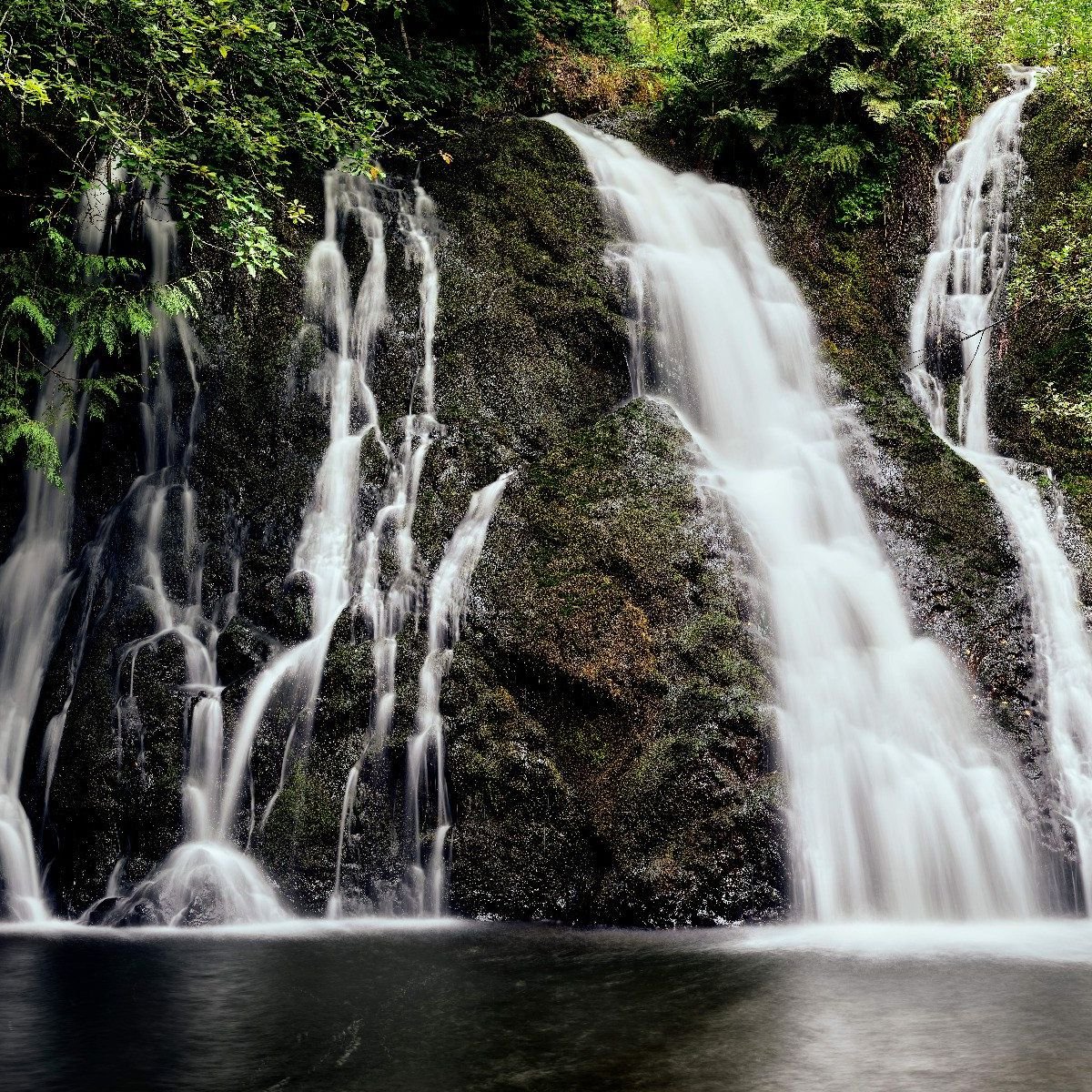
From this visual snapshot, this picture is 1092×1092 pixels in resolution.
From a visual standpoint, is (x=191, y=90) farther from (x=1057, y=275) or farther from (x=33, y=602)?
(x=1057, y=275)

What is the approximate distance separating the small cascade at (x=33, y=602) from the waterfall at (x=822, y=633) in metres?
5.66

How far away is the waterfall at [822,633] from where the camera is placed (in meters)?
6.23

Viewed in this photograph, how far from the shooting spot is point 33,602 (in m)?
8.67

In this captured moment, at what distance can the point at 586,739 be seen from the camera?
6738 mm

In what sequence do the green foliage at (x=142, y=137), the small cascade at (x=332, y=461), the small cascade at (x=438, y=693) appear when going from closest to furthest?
the small cascade at (x=438, y=693) → the green foliage at (x=142, y=137) → the small cascade at (x=332, y=461)

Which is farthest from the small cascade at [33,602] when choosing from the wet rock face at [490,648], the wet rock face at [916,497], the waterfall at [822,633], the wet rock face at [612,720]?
the wet rock face at [916,497]

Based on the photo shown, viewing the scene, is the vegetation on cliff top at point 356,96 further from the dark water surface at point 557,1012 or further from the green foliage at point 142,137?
the dark water surface at point 557,1012

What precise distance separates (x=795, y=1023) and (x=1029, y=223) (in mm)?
10056

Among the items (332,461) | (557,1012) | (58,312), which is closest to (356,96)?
(58,312)

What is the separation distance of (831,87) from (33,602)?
10.8 meters

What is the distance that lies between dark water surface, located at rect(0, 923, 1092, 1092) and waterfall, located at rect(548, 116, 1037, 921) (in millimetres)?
522

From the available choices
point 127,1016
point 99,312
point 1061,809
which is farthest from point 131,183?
point 1061,809

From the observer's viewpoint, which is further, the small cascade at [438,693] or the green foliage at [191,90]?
the green foliage at [191,90]

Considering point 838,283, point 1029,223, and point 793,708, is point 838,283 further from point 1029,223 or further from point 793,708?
point 793,708
